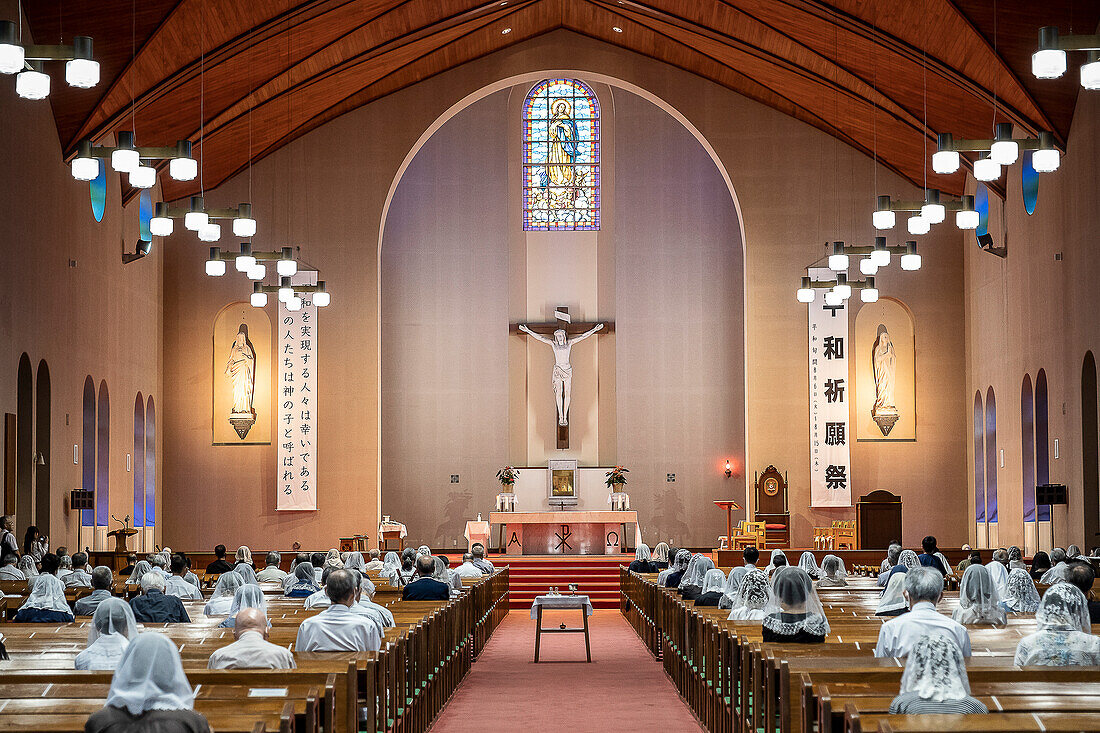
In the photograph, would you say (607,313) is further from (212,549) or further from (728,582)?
(728,582)

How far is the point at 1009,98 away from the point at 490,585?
8480mm

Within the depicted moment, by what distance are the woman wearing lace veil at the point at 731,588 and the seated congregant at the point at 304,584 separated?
351 cm

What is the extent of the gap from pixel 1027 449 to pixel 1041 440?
1.81 ft

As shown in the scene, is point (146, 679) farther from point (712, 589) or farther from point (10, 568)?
point (10, 568)

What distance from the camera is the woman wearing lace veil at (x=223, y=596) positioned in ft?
29.8

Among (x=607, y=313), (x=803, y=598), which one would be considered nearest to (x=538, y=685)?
(x=803, y=598)

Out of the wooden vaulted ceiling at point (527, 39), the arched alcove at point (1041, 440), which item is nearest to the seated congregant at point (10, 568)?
the wooden vaulted ceiling at point (527, 39)

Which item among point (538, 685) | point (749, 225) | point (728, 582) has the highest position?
point (749, 225)

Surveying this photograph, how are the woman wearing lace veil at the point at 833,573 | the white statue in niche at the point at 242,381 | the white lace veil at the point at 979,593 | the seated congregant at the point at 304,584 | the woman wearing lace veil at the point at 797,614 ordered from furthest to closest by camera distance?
the white statue in niche at the point at 242,381 < the woman wearing lace veil at the point at 833,573 < the seated congregant at the point at 304,584 < the white lace veil at the point at 979,593 < the woman wearing lace veil at the point at 797,614

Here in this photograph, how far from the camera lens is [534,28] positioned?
2077 cm

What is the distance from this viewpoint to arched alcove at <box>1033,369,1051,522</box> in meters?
16.8

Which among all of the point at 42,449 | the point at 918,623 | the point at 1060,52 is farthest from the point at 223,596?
the point at 42,449

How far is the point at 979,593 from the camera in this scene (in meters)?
7.48

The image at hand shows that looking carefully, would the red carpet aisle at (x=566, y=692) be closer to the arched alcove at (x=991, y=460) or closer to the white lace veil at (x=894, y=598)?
the white lace veil at (x=894, y=598)
